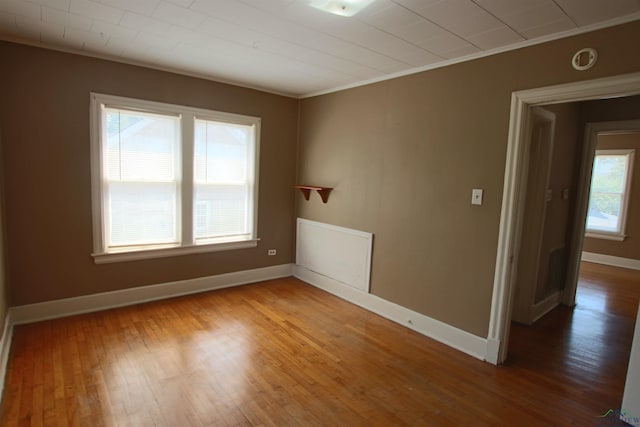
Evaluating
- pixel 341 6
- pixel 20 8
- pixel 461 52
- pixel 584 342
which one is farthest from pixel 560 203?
pixel 20 8

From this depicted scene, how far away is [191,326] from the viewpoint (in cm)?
331

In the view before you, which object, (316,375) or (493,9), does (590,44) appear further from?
(316,375)

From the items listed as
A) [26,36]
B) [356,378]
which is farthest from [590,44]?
[26,36]

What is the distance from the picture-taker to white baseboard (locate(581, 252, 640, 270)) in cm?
633

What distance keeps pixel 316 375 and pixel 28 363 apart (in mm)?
2149

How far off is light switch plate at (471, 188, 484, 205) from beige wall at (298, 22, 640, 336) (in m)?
0.05

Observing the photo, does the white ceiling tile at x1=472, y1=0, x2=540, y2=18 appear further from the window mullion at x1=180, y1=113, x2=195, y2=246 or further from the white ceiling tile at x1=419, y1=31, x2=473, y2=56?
the window mullion at x1=180, y1=113, x2=195, y2=246

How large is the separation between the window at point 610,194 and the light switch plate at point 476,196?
5.00m

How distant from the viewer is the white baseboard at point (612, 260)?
20.8 ft

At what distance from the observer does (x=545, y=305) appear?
4.02 metres

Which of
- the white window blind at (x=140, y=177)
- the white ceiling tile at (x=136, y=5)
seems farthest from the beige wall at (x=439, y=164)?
the white ceiling tile at (x=136, y=5)

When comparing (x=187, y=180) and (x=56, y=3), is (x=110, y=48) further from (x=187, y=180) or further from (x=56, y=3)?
(x=187, y=180)

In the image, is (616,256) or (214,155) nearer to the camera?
(214,155)

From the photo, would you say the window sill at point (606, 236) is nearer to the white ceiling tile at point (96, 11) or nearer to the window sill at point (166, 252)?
the window sill at point (166, 252)
